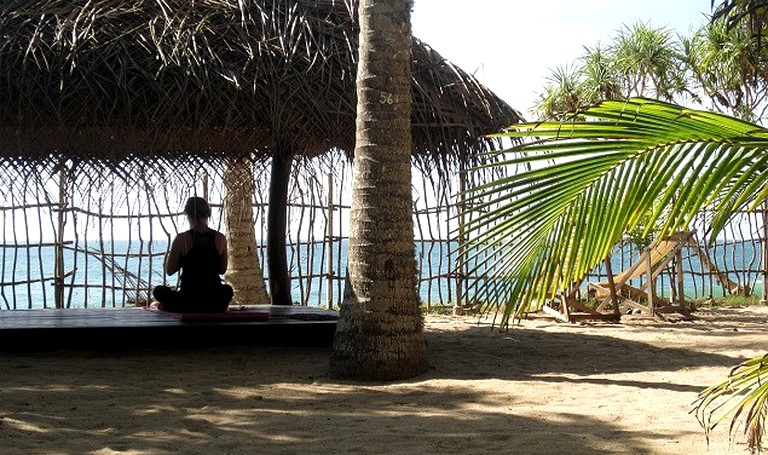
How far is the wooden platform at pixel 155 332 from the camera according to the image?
24.1 ft

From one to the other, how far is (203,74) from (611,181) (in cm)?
472

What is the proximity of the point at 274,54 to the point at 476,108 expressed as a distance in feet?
5.30

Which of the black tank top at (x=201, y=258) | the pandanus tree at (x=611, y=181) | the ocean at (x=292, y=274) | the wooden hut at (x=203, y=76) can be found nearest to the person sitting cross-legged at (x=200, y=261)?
the black tank top at (x=201, y=258)

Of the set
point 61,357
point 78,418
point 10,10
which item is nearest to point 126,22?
point 10,10

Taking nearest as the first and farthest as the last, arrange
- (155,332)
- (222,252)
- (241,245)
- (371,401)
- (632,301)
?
(371,401)
(155,332)
(222,252)
(241,245)
(632,301)

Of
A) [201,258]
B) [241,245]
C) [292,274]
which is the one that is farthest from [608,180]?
[292,274]

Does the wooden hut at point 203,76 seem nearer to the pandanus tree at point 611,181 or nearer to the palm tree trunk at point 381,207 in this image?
the palm tree trunk at point 381,207

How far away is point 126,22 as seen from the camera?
7277 millimetres

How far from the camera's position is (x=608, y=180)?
2.82m

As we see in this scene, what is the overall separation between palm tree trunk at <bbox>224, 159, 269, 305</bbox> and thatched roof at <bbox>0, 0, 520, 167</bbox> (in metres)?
2.53

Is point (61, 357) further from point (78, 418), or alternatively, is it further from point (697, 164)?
point (697, 164)

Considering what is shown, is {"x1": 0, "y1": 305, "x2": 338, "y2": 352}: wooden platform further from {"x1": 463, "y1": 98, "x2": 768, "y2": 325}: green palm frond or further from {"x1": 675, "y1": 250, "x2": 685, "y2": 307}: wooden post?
{"x1": 463, "y1": 98, "x2": 768, "y2": 325}: green palm frond

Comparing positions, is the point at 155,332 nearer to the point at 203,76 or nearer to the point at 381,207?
the point at 203,76

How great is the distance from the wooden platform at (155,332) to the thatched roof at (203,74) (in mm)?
1336
